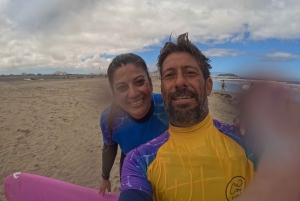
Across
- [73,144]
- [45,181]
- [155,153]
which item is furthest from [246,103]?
[73,144]

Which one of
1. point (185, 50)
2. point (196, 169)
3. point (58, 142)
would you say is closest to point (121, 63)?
point (185, 50)

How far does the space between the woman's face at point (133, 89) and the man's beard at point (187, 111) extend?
54cm

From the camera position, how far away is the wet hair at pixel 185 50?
1619mm

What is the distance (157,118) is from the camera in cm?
221

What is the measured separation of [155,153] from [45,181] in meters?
2.47

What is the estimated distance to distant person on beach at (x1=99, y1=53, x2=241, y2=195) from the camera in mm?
2070

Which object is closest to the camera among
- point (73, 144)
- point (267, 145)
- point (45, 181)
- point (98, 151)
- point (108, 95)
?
point (267, 145)

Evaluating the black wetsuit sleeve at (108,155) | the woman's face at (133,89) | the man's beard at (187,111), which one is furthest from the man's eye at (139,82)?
the black wetsuit sleeve at (108,155)

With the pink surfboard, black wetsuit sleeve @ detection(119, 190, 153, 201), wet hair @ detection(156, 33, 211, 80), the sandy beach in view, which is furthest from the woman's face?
the pink surfboard

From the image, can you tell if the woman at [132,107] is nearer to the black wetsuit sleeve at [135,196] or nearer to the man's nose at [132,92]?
the man's nose at [132,92]

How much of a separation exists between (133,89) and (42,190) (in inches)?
88.3

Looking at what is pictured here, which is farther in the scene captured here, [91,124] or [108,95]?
[91,124]

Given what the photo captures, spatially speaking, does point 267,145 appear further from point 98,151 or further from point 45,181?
point 98,151

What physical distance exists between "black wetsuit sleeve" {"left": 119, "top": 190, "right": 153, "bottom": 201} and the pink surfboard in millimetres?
1766
